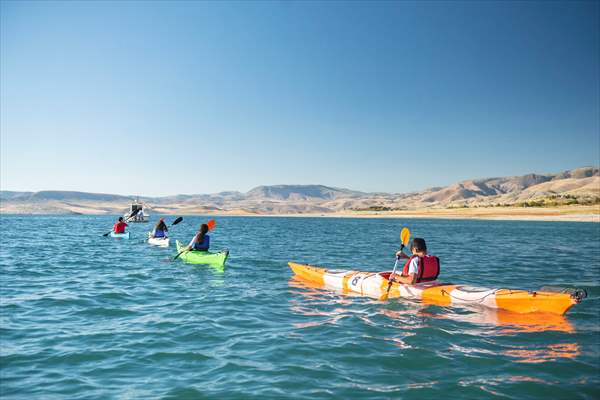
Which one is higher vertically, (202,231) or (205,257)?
(202,231)

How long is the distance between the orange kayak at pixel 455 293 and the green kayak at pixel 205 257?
191 inches

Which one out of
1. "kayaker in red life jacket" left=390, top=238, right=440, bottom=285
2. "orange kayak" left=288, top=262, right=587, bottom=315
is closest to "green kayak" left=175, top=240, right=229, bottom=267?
"orange kayak" left=288, top=262, right=587, bottom=315

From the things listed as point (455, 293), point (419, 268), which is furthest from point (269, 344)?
point (455, 293)

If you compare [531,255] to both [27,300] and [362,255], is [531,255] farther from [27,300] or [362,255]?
[27,300]

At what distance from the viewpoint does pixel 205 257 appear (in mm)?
18703

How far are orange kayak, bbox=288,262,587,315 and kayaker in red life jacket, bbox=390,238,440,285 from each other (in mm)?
170

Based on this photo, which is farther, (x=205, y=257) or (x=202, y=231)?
(x=202, y=231)

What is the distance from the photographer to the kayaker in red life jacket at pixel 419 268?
11837 millimetres

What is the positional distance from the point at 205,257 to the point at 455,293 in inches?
452

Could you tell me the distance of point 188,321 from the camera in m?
9.66

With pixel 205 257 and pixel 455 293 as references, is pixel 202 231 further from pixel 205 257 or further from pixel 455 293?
pixel 455 293

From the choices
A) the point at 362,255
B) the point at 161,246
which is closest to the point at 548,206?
the point at 362,255

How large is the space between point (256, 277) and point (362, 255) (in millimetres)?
9709

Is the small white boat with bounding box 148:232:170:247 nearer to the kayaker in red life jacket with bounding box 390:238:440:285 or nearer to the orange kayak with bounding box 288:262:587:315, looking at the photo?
the orange kayak with bounding box 288:262:587:315
